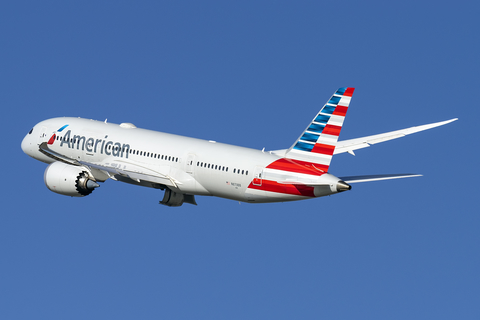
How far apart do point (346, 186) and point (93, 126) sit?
1974cm

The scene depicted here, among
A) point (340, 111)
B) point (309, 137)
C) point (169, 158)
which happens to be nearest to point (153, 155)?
point (169, 158)

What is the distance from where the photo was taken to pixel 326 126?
50688 mm

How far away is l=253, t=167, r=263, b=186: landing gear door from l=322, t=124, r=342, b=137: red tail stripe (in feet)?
15.4

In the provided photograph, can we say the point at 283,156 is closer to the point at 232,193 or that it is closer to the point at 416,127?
the point at 232,193

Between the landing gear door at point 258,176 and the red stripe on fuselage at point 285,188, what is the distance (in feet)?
0.70

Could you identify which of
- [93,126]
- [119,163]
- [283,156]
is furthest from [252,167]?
[93,126]

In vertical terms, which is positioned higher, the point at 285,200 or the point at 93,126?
the point at 93,126

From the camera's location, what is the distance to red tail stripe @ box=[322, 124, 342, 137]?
50.4 metres

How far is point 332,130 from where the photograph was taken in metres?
50.5

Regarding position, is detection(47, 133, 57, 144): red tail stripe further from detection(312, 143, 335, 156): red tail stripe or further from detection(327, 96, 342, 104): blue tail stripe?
detection(327, 96, 342, 104): blue tail stripe

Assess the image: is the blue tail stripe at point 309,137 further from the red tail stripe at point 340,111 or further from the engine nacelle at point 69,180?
the engine nacelle at point 69,180

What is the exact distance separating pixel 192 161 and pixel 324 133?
9.10 meters

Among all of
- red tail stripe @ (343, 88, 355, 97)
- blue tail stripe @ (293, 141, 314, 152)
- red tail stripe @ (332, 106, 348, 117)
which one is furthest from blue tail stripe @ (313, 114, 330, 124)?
red tail stripe @ (343, 88, 355, 97)

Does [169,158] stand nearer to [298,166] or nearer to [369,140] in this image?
[298,166]
